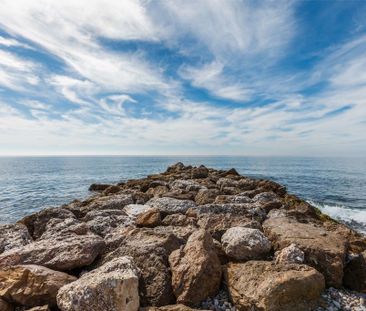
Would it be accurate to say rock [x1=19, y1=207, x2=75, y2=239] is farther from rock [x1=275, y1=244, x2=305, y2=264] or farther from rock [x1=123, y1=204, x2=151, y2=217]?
rock [x1=275, y1=244, x2=305, y2=264]

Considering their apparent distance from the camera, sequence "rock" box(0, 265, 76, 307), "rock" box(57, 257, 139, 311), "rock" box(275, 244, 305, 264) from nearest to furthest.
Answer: "rock" box(57, 257, 139, 311) < "rock" box(0, 265, 76, 307) < "rock" box(275, 244, 305, 264)

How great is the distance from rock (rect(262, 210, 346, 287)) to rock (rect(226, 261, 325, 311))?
649 millimetres

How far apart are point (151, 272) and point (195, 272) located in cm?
89

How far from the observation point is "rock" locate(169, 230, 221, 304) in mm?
4594

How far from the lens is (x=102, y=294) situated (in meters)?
3.89

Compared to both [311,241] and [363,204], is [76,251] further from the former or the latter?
[363,204]

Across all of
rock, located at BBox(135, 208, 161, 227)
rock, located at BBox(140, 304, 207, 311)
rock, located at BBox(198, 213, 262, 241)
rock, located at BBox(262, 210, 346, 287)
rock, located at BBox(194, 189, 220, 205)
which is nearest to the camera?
rock, located at BBox(140, 304, 207, 311)

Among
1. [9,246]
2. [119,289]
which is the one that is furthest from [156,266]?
[9,246]

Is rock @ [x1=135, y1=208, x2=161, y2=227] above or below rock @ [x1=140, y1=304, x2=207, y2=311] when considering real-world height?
above

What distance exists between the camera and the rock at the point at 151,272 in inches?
181

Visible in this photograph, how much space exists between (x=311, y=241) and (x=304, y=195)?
23.6 meters

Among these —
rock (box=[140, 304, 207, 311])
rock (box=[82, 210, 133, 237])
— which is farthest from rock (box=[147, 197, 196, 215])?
rock (box=[140, 304, 207, 311])

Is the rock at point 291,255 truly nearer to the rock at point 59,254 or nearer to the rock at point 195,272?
the rock at point 195,272

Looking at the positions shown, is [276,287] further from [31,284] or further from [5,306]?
[5,306]
